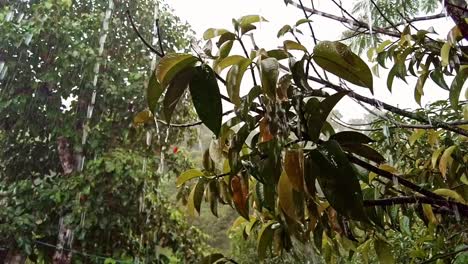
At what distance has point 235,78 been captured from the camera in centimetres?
32

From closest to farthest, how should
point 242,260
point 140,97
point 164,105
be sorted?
point 164,105 < point 140,97 < point 242,260

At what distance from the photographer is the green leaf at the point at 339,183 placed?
0.28m

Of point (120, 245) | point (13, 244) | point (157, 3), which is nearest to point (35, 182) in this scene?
point (13, 244)

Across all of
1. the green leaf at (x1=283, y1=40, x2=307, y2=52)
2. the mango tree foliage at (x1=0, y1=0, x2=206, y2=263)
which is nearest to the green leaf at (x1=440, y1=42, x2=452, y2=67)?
the green leaf at (x1=283, y1=40, x2=307, y2=52)

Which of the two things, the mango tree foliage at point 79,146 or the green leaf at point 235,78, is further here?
the mango tree foliage at point 79,146

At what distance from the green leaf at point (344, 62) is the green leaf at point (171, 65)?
3.7 inches

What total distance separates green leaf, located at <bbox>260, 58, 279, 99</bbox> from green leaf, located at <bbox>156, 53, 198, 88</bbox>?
48mm

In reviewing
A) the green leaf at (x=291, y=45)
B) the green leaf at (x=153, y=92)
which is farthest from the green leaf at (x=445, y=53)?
the green leaf at (x=153, y=92)

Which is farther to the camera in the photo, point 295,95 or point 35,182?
point 35,182

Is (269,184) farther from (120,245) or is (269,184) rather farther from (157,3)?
(157,3)

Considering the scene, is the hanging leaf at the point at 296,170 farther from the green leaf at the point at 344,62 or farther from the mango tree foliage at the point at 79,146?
the mango tree foliage at the point at 79,146

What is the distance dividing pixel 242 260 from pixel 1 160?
140cm

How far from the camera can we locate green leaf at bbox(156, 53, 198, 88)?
29 cm

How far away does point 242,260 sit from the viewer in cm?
244
